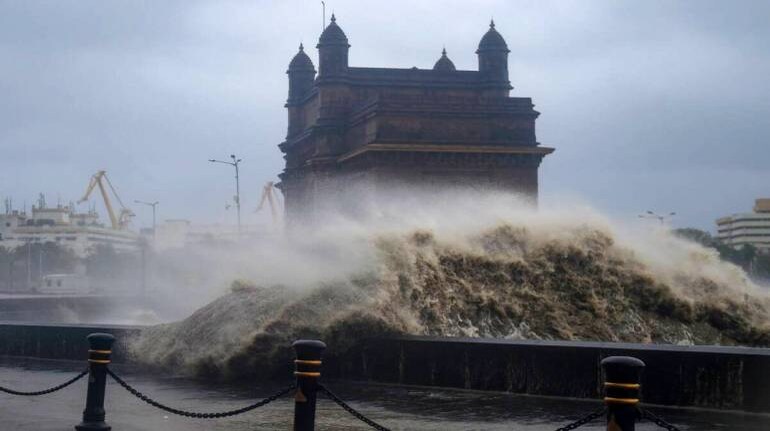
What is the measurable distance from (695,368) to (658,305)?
6.43m

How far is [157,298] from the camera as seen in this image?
132 ft

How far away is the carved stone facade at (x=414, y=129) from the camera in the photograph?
42.6 meters

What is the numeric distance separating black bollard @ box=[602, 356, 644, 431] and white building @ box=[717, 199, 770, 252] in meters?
167

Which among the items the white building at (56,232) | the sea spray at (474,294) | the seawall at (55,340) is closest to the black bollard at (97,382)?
the sea spray at (474,294)

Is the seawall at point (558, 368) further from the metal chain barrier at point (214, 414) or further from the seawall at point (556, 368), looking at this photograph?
the metal chain barrier at point (214, 414)

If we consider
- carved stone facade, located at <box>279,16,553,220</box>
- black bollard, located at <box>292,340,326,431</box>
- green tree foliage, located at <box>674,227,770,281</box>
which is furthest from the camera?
green tree foliage, located at <box>674,227,770,281</box>

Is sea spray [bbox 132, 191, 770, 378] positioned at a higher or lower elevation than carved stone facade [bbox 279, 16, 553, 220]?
lower

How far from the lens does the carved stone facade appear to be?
4262 cm

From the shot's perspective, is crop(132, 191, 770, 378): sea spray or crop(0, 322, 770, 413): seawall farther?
crop(132, 191, 770, 378): sea spray

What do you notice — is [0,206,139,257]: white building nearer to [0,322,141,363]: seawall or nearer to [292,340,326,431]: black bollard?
[0,322,141,363]: seawall

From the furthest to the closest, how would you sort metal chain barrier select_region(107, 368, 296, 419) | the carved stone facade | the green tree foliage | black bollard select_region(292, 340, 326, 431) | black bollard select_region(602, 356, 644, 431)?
the green tree foliage
the carved stone facade
metal chain barrier select_region(107, 368, 296, 419)
black bollard select_region(292, 340, 326, 431)
black bollard select_region(602, 356, 644, 431)

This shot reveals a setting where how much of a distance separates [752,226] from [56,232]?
11346cm

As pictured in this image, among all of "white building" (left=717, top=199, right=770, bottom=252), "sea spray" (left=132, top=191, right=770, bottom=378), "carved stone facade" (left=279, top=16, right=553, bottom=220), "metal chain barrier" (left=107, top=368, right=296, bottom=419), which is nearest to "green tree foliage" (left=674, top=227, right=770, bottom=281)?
"carved stone facade" (left=279, top=16, right=553, bottom=220)

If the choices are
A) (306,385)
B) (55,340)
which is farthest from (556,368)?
(55,340)
